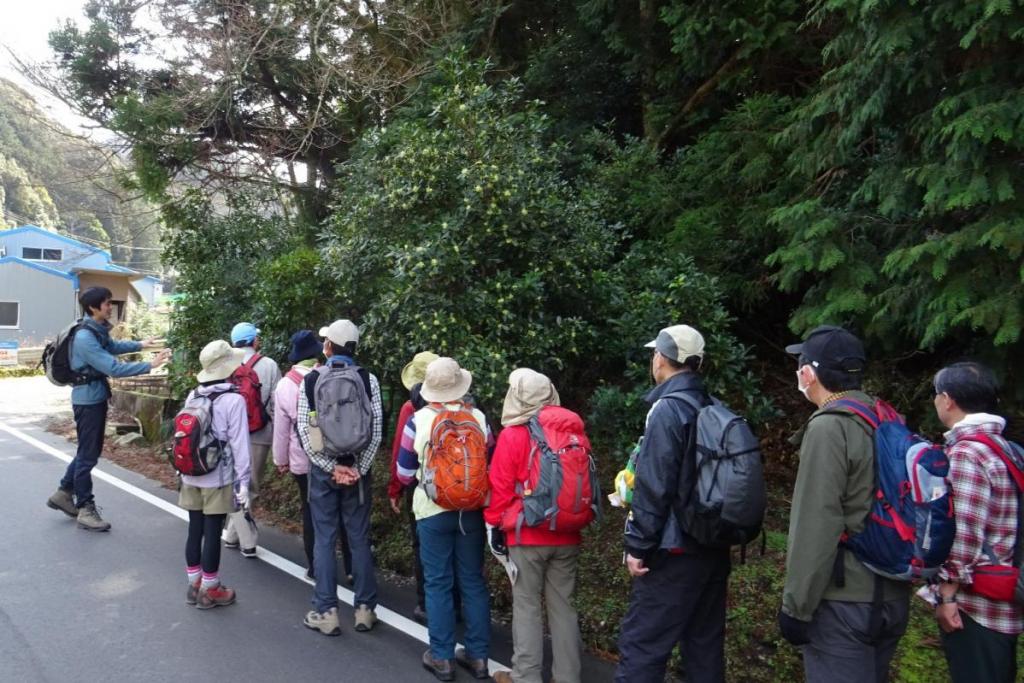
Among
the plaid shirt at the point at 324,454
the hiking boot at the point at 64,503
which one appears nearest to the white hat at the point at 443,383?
the plaid shirt at the point at 324,454

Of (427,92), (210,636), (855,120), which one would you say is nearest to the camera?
(210,636)

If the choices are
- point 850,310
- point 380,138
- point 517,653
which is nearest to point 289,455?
point 517,653

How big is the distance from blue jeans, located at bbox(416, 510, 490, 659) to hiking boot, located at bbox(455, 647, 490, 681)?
3cm

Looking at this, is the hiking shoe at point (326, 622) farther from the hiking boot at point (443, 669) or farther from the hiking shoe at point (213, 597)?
the hiking boot at point (443, 669)

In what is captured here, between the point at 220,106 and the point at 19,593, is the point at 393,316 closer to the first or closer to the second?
the point at 19,593

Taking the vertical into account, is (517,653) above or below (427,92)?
below

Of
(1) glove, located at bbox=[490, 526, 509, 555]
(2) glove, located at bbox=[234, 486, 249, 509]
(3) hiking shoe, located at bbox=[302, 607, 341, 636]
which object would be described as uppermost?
(1) glove, located at bbox=[490, 526, 509, 555]

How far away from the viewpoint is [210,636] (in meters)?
4.60

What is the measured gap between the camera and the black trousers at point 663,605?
3.27 m

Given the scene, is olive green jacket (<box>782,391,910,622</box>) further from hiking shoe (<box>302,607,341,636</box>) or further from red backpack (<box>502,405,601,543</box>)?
hiking shoe (<box>302,607,341,636</box>)

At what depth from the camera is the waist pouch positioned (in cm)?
284

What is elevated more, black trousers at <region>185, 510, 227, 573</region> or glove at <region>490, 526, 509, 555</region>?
glove at <region>490, 526, 509, 555</region>

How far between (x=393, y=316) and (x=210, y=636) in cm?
273

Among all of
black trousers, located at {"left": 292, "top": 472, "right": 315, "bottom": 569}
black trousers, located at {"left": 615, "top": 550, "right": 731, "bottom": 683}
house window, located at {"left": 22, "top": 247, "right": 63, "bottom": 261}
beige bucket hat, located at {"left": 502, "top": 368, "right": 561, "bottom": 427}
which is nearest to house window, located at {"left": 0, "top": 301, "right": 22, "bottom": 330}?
house window, located at {"left": 22, "top": 247, "right": 63, "bottom": 261}
